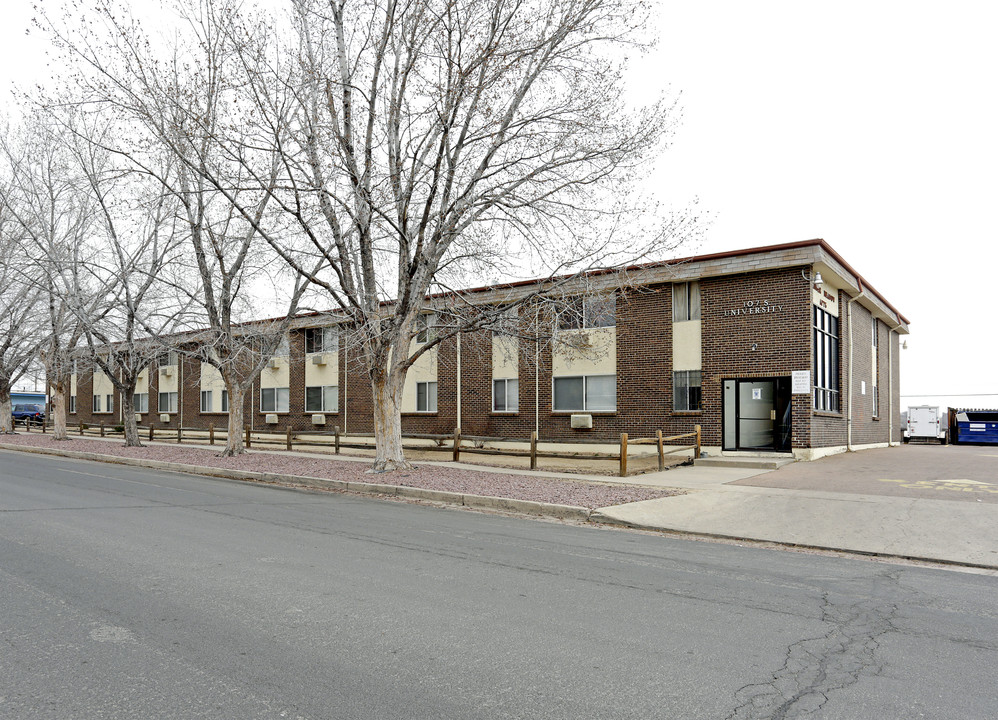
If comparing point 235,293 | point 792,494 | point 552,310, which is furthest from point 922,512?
point 235,293

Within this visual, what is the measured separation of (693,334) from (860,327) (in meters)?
8.63

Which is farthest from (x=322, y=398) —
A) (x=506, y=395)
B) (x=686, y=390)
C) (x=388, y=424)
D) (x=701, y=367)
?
(x=701, y=367)

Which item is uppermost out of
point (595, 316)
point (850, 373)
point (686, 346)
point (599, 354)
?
point (595, 316)

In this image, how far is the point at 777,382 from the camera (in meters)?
20.4

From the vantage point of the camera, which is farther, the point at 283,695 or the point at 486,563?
the point at 486,563

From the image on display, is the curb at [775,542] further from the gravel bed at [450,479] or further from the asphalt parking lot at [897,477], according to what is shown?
the asphalt parking lot at [897,477]

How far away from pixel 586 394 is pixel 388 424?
28.5 feet

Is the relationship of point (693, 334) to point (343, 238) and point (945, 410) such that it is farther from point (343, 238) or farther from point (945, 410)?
point (945, 410)

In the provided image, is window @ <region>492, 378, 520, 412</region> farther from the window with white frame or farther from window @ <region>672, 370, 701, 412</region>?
the window with white frame

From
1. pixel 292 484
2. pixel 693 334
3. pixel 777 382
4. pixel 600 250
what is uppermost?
pixel 600 250

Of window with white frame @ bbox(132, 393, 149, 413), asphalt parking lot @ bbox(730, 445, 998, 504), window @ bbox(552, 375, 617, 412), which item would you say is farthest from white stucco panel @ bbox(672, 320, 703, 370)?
window with white frame @ bbox(132, 393, 149, 413)

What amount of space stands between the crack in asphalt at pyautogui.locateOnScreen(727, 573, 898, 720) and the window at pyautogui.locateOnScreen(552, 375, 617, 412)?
17.0 meters

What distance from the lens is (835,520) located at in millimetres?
10523

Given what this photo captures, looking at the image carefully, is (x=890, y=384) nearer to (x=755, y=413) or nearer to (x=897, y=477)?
(x=755, y=413)
